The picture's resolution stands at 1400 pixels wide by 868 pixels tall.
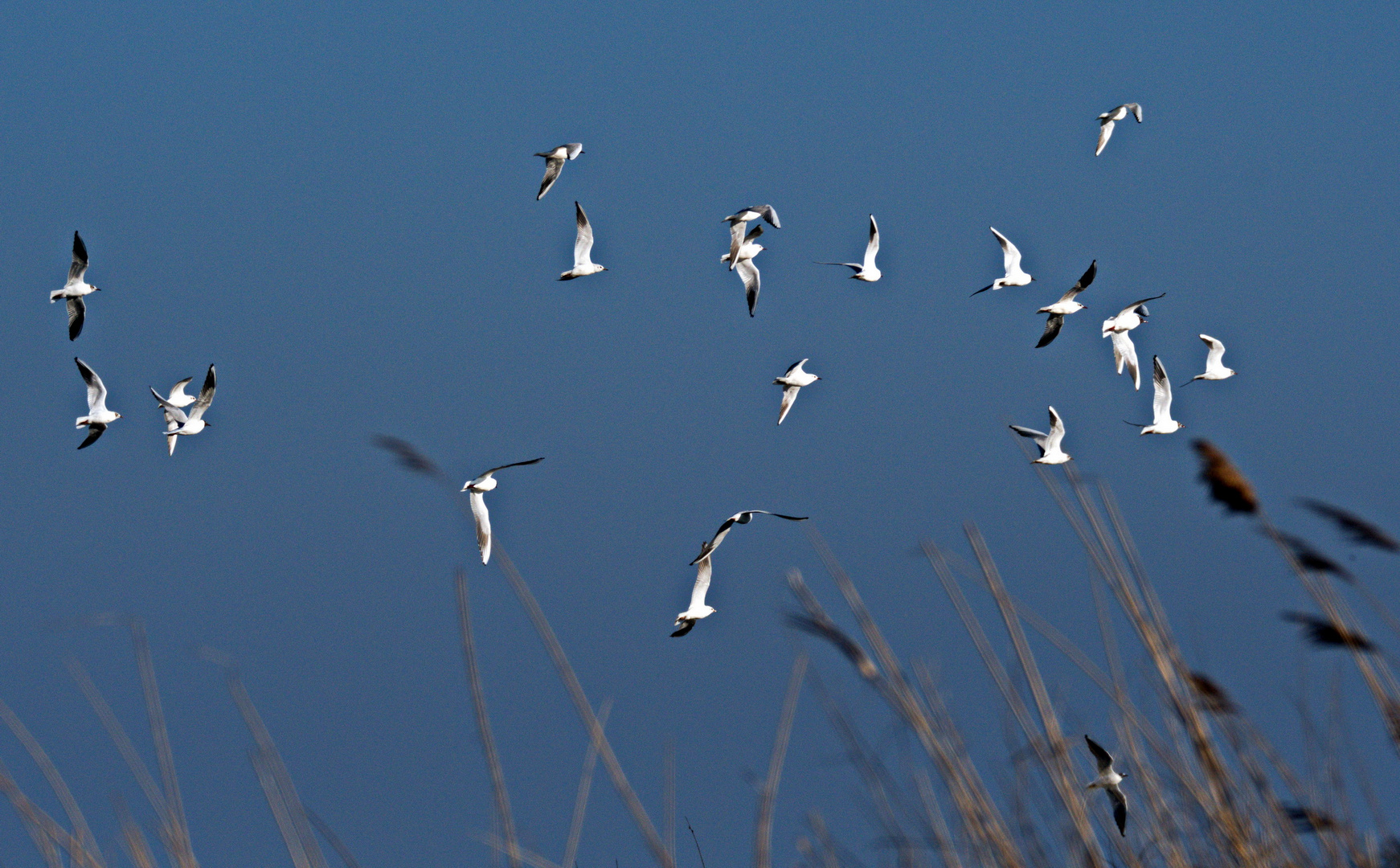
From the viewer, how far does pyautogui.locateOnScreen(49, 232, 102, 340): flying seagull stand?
17.2 meters

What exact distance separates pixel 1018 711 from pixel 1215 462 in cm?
109

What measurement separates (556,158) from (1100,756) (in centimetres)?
1229

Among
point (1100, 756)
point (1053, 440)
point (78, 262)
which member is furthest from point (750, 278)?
point (1100, 756)

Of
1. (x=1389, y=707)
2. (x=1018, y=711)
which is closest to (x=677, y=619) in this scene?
(x=1018, y=711)

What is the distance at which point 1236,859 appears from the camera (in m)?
4.53

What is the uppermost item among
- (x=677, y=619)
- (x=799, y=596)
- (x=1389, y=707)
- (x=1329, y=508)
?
(x=1329, y=508)

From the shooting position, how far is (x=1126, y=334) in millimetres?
17812

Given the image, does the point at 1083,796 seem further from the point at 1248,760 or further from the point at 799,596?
the point at 799,596

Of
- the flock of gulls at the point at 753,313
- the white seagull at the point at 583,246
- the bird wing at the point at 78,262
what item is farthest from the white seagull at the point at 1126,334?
the bird wing at the point at 78,262

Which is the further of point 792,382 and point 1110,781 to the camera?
point 792,382

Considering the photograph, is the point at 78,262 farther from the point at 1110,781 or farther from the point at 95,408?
the point at 1110,781

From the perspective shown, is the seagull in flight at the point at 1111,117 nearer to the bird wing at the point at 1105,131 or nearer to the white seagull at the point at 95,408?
the bird wing at the point at 1105,131

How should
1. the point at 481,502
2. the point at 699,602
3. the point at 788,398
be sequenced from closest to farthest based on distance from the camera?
the point at 699,602 → the point at 481,502 → the point at 788,398

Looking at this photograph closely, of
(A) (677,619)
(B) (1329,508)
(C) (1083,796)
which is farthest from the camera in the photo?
(A) (677,619)
